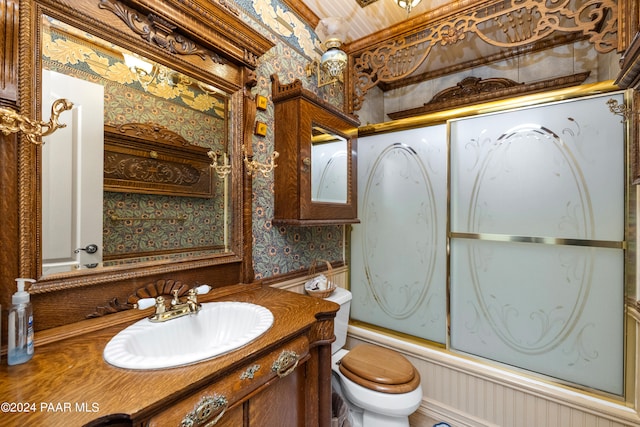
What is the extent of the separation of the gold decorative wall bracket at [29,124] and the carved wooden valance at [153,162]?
0.16 meters

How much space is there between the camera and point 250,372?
26.1 inches

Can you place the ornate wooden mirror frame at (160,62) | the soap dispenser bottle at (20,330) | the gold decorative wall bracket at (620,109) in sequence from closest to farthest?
1. the soap dispenser bottle at (20,330)
2. the ornate wooden mirror frame at (160,62)
3. the gold decorative wall bracket at (620,109)

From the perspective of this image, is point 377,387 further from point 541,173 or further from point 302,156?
point 541,173

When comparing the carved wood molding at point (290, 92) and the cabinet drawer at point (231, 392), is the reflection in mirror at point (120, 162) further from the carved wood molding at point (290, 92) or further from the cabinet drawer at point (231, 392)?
the cabinet drawer at point (231, 392)

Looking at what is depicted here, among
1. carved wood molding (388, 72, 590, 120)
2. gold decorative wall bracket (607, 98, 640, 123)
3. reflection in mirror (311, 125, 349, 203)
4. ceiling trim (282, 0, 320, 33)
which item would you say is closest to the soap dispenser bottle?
reflection in mirror (311, 125, 349, 203)

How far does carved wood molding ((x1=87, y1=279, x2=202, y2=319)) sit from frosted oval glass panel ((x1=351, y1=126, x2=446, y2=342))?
48.1 inches

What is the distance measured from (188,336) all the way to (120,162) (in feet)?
2.01

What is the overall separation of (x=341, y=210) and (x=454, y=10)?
1277 mm

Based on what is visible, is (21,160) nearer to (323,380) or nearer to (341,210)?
(323,380)

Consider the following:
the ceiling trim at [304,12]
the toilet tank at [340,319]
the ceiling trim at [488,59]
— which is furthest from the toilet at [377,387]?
the ceiling trim at [488,59]

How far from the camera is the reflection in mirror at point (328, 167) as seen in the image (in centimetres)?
145

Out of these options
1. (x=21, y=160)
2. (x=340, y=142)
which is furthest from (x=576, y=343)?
(x=21, y=160)

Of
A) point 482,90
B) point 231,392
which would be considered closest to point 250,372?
point 231,392

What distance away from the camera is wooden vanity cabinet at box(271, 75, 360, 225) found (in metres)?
1.33
